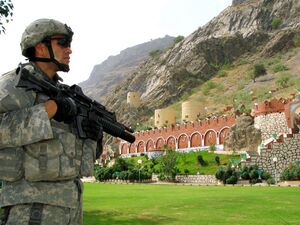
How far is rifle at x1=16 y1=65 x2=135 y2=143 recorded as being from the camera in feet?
9.80

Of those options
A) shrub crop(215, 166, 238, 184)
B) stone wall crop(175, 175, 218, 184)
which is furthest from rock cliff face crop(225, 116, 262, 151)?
shrub crop(215, 166, 238, 184)

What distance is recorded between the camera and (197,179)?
32344 mm

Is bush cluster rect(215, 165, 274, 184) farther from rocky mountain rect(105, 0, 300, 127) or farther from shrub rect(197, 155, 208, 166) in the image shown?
rocky mountain rect(105, 0, 300, 127)

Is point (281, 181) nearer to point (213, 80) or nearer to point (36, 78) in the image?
point (36, 78)

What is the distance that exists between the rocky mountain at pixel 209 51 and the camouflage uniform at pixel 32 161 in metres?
84.1

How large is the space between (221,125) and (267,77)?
40.5 m

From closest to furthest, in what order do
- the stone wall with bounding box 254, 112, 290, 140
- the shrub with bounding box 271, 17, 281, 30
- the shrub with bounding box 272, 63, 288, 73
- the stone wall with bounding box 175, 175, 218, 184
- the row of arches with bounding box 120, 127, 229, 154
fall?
the stone wall with bounding box 175, 175, 218, 184 → the stone wall with bounding box 254, 112, 290, 140 → the row of arches with bounding box 120, 127, 229, 154 → the shrub with bounding box 272, 63, 288, 73 → the shrub with bounding box 271, 17, 281, 30

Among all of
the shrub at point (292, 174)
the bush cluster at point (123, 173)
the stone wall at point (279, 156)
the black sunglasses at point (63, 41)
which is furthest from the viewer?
the bush cluster at point (123, 173)

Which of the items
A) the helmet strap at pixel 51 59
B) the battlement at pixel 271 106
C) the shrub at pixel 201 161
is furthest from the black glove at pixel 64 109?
the battlement at pixel 271 106

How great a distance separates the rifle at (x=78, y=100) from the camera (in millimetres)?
2988

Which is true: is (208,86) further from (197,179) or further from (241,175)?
(241,175)

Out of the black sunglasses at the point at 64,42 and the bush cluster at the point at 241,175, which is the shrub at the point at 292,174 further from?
the black sunglasses at the point at 64,42

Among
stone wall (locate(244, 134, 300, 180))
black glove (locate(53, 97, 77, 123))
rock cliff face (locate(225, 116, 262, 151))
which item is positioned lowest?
black glove (locate(53, 97, 77, 123))

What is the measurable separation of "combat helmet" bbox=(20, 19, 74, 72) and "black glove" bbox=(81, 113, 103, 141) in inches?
21.1
